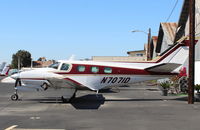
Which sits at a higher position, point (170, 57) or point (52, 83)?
point (170, 57)

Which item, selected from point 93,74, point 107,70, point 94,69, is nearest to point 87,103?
point 93,74

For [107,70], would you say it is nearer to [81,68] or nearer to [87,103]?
[81,68]

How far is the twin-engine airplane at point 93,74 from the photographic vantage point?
15867 millimetres

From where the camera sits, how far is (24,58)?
471 ft

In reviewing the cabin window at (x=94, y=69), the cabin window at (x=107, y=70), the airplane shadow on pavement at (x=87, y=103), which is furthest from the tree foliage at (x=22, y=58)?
the cabin window at (x=107, y=70)

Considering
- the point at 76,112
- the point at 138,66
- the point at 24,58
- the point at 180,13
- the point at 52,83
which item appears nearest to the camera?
the point at 76,112

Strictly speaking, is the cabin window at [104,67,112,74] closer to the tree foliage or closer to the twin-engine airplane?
the twin-engine airplane

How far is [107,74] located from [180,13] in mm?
16334

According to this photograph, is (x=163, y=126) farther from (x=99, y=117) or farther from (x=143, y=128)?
(x=99, y=117)

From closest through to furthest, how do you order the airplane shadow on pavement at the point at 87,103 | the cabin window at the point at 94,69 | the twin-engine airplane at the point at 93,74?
1. the airplane shadow on pavement at the point at 87,103
2. the twin-engine airplane at the point at 93,74
3. the cabin window at the point at 94,69

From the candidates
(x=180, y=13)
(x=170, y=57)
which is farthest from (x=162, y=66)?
(x=180, y=13)

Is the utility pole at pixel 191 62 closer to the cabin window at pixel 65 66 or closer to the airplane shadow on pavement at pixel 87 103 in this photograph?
the airplane shadow on pavement at pixel 87 103

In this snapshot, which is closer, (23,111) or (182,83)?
(23,111)

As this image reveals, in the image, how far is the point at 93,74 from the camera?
54.2ft
